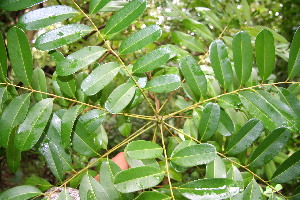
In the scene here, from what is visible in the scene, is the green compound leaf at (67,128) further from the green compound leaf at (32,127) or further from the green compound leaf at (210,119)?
the green compound leaf at (210,119)

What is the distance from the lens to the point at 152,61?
2.34 feet

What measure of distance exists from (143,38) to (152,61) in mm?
66

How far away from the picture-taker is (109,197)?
64cm

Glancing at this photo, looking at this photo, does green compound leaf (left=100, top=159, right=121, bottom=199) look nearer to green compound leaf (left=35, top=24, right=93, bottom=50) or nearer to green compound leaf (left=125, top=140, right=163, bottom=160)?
green compound leaf (left=125, top=140, right=163, bottom=160)

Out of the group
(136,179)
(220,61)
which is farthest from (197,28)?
(136,179)

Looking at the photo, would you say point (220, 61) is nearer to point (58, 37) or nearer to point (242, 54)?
point (242, 54)

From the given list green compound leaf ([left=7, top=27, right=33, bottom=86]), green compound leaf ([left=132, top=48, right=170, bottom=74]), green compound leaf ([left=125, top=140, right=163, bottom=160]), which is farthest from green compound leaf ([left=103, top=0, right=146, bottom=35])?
green compound leaf ([left=125, top=140, right=163, bottom=160])

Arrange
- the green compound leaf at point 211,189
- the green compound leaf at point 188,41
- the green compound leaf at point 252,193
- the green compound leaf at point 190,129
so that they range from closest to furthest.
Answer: the green compound leaf at point 211,189 → the green compound leaf at point 252,193 → the green compound leaf at point 190,129 → the green compound leaf at point 188,41

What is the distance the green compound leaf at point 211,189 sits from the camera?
571mm

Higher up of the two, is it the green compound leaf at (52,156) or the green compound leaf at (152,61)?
the green compound leaf at (152,61)

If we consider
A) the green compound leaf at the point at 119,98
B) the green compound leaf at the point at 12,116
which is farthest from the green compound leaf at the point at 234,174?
the green compound leaf at the point at 12,116

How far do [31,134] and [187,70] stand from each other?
438 millimetres

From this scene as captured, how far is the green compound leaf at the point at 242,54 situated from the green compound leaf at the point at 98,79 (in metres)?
0.32

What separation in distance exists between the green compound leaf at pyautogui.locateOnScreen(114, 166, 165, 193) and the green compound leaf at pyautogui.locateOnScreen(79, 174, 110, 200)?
0.08 m
